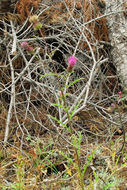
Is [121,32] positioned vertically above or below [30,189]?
above

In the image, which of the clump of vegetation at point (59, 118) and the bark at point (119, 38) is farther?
the bark at point (119, 38)

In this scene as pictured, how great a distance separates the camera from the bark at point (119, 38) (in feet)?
7.32

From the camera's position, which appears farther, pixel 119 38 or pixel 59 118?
pixel 119 38

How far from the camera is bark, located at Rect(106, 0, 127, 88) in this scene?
7.32ft

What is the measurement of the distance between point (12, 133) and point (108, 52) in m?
1.55

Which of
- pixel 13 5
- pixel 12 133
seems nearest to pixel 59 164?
pixel 12 133

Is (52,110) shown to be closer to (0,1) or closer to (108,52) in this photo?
(108,52)

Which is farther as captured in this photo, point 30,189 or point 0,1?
point 0,1

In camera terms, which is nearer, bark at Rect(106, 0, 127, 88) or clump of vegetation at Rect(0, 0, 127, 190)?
clump of vegetation at Rect(0, 0, 127, 190)

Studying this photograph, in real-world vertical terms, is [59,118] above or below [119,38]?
below

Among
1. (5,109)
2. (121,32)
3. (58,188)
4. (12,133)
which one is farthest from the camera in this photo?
(121,32)

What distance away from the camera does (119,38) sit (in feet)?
7.58

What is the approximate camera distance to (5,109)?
216 centimetres

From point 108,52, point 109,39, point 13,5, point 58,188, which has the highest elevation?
point 13,5
